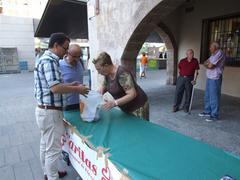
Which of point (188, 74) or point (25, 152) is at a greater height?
point (188, 74)

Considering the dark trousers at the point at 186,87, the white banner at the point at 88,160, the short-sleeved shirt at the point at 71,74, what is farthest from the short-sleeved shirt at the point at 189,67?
the white banner at the point at 88,160

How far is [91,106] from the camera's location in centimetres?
231

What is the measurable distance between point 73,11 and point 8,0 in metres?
19.3

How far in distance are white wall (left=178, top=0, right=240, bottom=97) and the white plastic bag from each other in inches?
233

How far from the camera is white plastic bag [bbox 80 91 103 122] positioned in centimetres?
231

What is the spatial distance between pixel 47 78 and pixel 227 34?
687cm

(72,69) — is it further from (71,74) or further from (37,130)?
(37,130)

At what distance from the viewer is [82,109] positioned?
2396 mm

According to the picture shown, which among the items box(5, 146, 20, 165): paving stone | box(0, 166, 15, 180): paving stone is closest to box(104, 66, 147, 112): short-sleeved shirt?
box(0, 166, 15, 180): paving stone

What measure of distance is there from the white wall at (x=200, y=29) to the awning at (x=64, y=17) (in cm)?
412

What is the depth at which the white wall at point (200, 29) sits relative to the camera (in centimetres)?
675

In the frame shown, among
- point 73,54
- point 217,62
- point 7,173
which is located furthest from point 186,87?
point 7,173

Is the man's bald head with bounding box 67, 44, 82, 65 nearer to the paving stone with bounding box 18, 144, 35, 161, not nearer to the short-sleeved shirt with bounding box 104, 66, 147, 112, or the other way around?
the short-sleeved shirt with bounding box 104, 66, 147, 112

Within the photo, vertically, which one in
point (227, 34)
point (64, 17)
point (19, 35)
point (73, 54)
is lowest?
point (73, 54)
